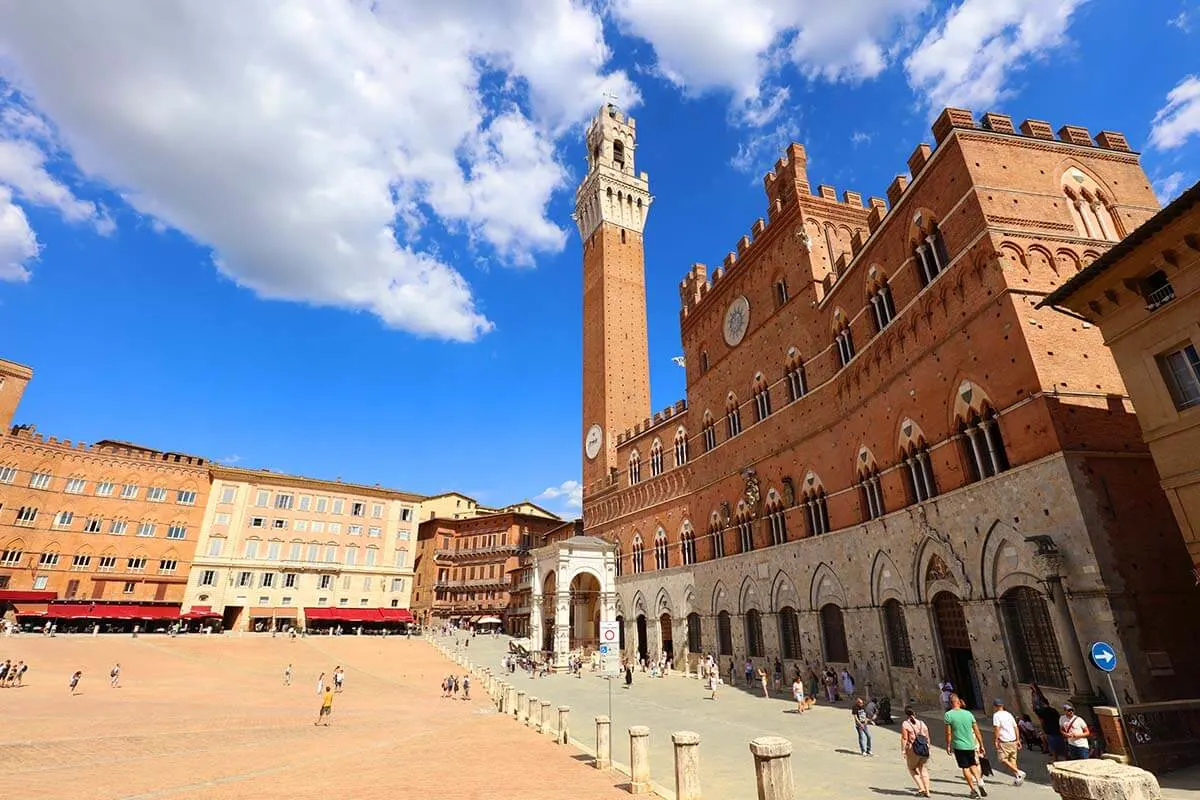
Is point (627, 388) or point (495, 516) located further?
point (495, 516)

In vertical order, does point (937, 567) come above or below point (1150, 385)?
below

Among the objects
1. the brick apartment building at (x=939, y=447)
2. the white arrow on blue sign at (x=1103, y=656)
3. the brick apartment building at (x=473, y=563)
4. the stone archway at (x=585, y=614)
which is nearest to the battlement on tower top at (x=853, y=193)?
the brick apartment building at (x=939, y=447)

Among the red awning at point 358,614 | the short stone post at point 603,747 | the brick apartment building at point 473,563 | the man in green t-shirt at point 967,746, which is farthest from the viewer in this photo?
the brick apartment building at point 473,563

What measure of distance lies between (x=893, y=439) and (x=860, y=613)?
640 centimetres

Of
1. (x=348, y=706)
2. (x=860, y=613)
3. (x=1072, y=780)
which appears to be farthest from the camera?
(x=348, y=706)

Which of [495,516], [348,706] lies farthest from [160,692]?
[495,516]

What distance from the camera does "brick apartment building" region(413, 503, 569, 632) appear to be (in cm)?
6481

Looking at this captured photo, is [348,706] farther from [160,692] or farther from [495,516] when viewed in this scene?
[495,516]

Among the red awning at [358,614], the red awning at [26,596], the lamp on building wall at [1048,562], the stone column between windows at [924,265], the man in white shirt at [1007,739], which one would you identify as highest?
the stone column between windows at [924,265]

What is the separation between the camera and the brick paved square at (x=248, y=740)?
1120 centimetres

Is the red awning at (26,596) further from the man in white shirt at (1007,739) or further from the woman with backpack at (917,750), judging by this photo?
the man in white shirt at (1007,739)

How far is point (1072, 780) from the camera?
181 inches

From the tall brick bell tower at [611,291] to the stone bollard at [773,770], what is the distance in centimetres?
4017

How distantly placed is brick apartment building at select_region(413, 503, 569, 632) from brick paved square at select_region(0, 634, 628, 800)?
2986 centimetres
